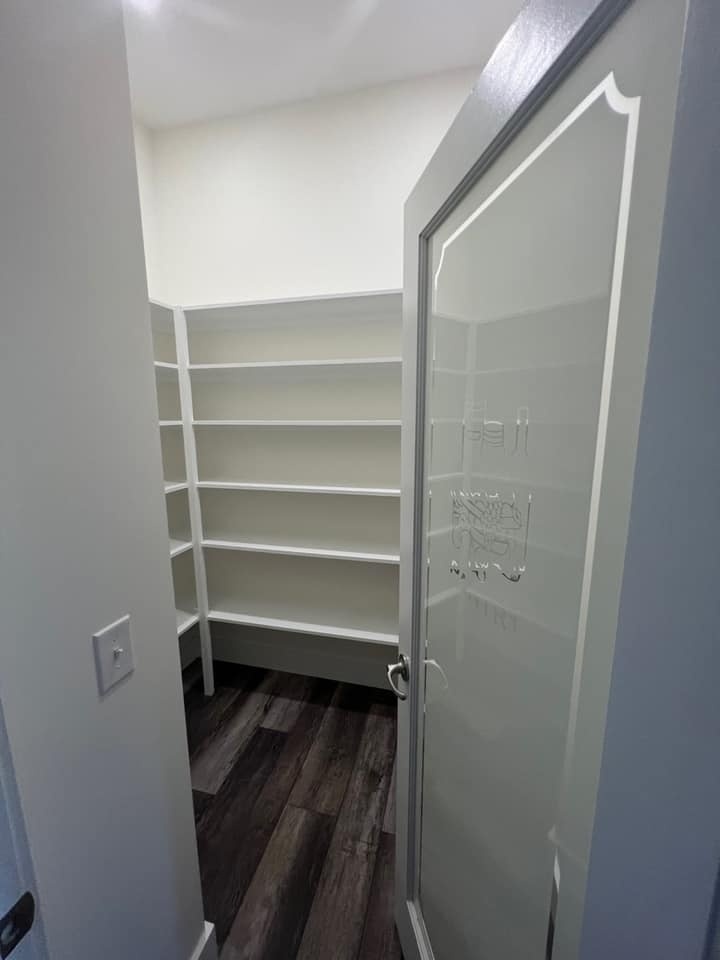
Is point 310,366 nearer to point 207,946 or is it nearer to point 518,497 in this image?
point 518,497

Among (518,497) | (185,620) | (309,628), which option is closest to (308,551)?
(309,628)

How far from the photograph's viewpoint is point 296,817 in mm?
1638

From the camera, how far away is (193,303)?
233cm

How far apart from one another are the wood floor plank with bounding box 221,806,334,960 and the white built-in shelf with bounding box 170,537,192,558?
4.24 feet

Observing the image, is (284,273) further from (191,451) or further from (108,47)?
(108,47)

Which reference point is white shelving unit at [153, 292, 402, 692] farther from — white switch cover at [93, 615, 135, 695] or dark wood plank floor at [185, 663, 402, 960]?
white switch cover at [93, 615, 135, 695]

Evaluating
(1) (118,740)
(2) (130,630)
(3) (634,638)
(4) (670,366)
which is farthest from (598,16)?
(1) (118,740)

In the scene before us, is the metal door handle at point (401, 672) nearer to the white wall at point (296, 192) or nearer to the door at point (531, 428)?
the door at point (531, 428)

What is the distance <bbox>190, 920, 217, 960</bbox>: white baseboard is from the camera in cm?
113

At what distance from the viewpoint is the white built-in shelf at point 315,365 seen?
77.3 inches

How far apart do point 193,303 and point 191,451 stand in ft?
2.89

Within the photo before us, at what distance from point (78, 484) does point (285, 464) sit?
5.25 ft

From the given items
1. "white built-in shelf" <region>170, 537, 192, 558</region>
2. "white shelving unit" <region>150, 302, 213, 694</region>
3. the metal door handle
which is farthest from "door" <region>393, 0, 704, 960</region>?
"white shelving unit" <region>150, 302, 213, 694</region>

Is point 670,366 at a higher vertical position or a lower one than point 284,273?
lower
